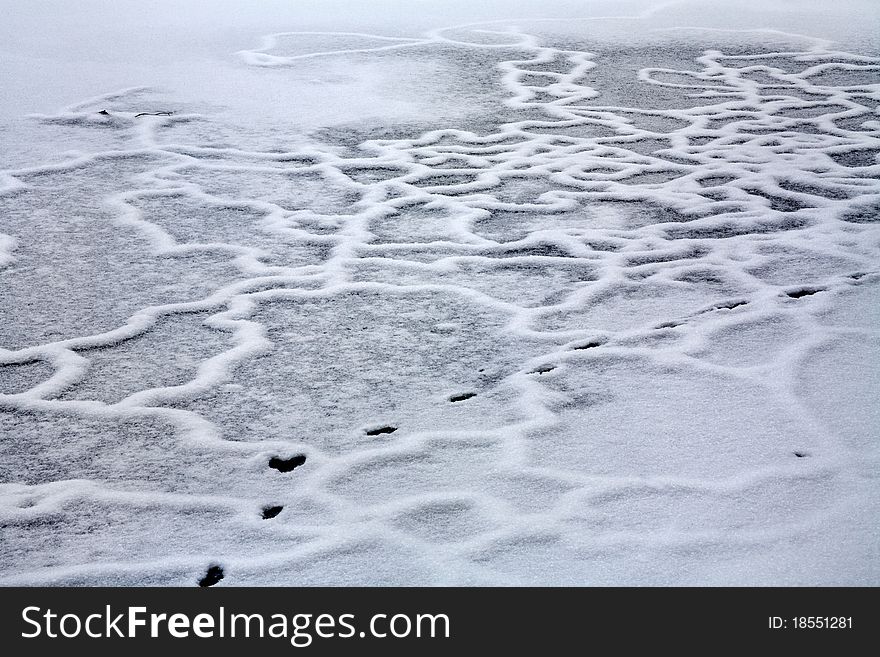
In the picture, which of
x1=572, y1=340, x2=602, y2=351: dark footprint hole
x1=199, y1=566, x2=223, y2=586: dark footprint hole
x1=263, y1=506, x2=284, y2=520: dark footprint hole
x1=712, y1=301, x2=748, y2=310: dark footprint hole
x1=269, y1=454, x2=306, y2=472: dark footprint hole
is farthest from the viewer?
x1=712, y1=301, x2=748, y2=310: dark footprint hole

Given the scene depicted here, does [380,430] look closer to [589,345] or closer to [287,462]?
[287,462]

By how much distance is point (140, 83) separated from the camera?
4.70 m

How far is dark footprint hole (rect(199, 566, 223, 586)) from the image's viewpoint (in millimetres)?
1329

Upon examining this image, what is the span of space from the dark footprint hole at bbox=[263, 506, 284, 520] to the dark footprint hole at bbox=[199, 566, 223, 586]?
0.14 meters

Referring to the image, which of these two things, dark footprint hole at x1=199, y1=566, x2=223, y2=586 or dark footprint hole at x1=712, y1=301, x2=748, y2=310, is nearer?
dark footprint hole at x1=199, y1=566, x2=223, y2=586

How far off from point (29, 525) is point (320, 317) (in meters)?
0.89

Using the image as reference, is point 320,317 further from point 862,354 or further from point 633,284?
point 862,354

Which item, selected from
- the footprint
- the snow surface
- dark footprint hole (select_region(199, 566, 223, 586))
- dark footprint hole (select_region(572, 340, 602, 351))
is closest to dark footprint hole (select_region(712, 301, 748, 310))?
the snow surface

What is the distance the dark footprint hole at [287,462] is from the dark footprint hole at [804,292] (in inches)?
51.1

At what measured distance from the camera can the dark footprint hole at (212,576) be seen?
1.33 m

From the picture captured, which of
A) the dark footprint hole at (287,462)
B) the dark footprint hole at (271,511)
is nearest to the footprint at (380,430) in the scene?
the dark footprint hole at (287,462)

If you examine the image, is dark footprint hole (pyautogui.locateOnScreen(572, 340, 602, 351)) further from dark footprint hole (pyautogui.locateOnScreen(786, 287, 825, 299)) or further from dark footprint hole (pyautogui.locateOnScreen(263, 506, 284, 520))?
dark footprint hole (pyautogui.locateOnScreen(263, 506, 284, 520))

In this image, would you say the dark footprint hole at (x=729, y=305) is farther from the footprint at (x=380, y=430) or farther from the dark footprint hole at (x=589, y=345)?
the footprint at (x=380, y=430)

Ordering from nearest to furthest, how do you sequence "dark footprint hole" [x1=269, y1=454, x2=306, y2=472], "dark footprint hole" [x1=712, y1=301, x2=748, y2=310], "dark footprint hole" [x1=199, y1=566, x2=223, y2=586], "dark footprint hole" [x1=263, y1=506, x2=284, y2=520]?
"dark footprint hole" [x1=199, y1=566, x2=223, y2=586], "dark footprint hole" [x1=263, y1=506, x2=284, y2=520], "dark footprint hole" [x1=269, y1=454, x2=306, y2=472], "dark footprint hole" [x1=712, y1=301, x2=748, y2=310]
